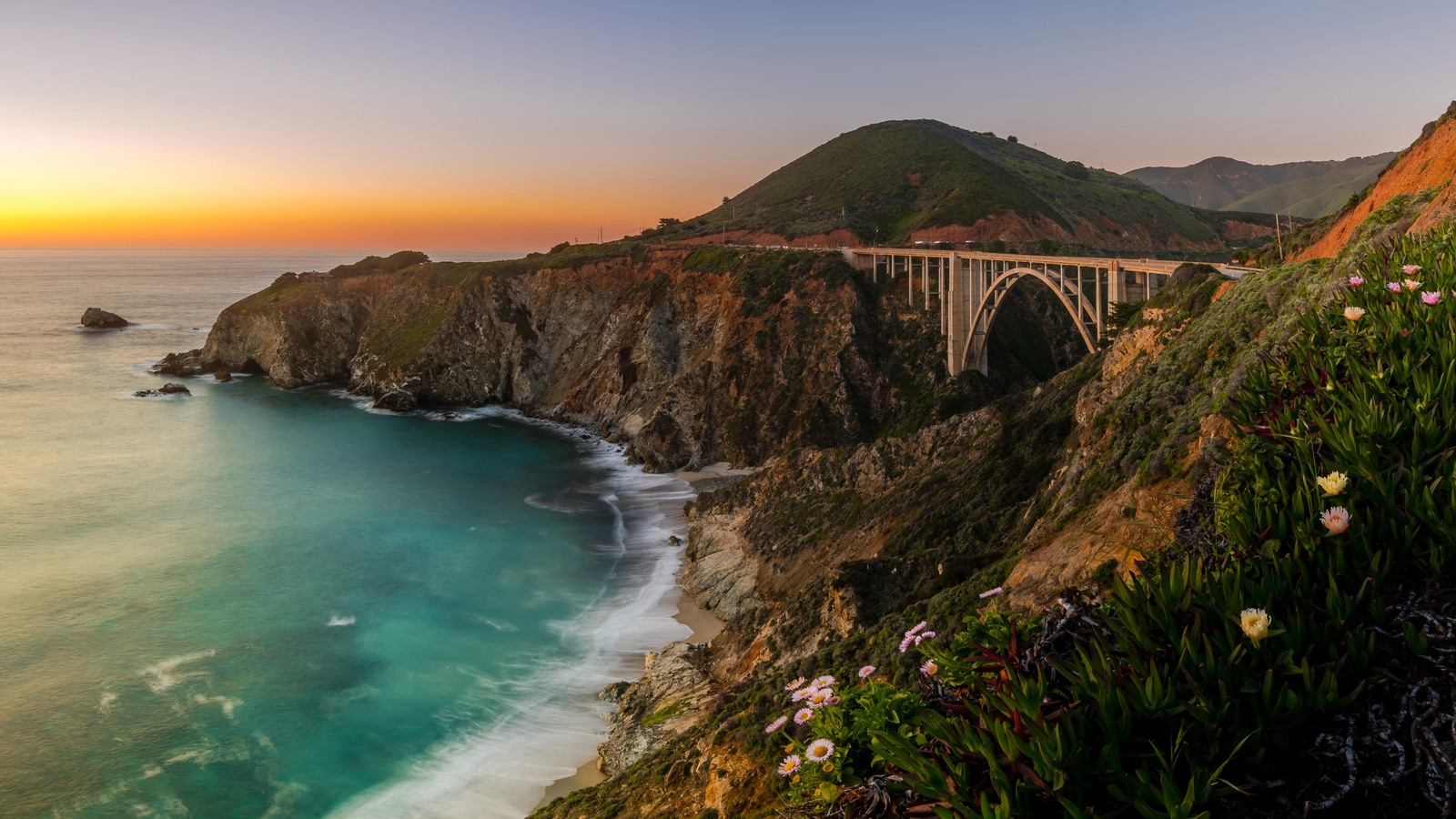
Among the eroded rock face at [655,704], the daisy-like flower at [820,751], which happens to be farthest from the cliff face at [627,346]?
the daisy-like flower at [820,751]

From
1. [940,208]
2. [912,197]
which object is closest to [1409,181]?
[940,208]

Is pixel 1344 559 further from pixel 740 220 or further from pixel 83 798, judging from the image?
pixel 740 220

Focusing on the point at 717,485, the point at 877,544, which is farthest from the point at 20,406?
the point at 877,544

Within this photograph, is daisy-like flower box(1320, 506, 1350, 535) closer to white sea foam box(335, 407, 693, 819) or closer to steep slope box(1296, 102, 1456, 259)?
steep slope box(1296, 102, 1456, 259)

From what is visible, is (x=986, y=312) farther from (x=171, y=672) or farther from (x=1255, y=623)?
(x=1255, y=623)

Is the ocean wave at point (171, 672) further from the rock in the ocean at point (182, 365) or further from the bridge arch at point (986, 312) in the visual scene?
the rock in the ocean at point (182, 365)

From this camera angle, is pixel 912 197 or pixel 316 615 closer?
pixel 316 615
